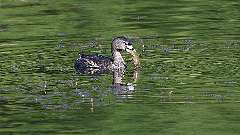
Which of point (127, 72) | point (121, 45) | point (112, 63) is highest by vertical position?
point (121, 45)

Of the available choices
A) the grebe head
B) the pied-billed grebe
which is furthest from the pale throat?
the grebe head

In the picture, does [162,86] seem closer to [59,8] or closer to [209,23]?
[209,23]

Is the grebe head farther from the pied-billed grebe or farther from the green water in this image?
the green water

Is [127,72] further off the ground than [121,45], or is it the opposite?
[121,45]

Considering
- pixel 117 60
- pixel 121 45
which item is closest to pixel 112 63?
pixel 117 60

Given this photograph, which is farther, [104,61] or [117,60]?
[117,60]

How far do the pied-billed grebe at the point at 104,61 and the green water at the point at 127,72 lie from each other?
0.31 metres

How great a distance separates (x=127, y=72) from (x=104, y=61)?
26.7 inches

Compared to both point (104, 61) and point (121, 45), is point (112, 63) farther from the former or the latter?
point (121, 45)

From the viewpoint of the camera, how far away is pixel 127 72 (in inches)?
790

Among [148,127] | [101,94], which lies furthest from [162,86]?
[148,127]

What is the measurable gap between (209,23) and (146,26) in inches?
64.3

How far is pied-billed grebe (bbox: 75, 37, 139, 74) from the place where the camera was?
19.9 m

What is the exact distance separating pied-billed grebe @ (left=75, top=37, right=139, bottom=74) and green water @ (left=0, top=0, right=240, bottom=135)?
0.31 metres
